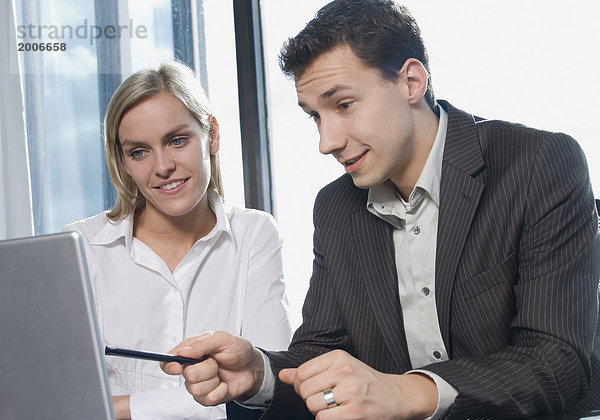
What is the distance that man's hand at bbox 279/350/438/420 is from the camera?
34.2 inches

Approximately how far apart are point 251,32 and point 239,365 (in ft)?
5.90

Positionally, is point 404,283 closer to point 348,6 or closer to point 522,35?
point 348,6

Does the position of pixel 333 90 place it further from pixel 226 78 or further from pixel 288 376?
pixel 226 78

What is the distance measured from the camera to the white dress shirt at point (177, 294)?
163 centimetres

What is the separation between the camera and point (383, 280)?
132 cm

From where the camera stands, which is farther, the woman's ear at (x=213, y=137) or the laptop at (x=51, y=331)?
the woman's ear at (x=213, y=137)

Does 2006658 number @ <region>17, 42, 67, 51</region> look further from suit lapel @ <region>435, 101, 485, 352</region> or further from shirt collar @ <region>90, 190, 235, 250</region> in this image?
suit lapel @ <region>435, 101, 485, 352</region>

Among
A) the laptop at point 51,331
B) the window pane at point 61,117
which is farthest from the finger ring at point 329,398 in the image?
the window pane at point 61,117

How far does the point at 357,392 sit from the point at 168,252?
3.23 feet

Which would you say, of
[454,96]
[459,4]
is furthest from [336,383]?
[459,4]

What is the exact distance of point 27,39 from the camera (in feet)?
8.11

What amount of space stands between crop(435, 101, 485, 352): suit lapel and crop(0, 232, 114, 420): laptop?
80 centimetres

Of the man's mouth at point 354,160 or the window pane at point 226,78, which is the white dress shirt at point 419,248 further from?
the window pane at point 226,78

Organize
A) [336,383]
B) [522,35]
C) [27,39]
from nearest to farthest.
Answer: [336,383] → [522,35] → [27,39]
